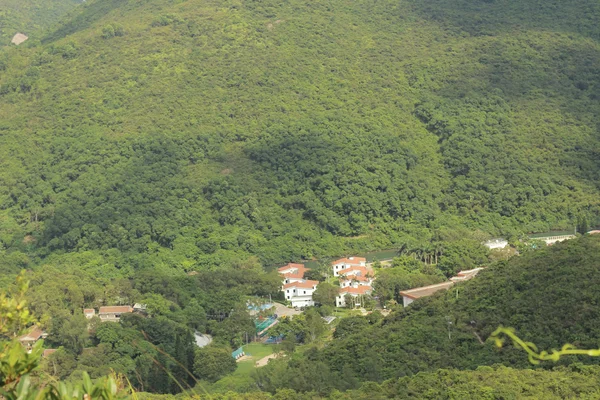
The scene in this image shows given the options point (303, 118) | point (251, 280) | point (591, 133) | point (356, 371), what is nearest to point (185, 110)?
point (303, 118)

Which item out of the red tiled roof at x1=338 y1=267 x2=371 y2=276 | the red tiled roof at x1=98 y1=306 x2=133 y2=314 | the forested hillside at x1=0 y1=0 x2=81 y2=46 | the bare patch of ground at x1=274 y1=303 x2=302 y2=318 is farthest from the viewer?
the forested hillside at x1=0 y1=0 x2=81 y2=46

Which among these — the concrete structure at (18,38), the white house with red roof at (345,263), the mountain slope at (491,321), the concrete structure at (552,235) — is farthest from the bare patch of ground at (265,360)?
the concrete structure at (18,38)

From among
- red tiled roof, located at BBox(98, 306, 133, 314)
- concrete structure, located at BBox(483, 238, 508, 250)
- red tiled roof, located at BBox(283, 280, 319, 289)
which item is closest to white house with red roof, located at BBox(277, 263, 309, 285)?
red tiled roof, located at BBox(283, 280, 319, 289)

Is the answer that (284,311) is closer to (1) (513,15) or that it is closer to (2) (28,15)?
(1) (513,15)

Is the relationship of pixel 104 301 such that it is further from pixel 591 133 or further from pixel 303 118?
pixel 591 133

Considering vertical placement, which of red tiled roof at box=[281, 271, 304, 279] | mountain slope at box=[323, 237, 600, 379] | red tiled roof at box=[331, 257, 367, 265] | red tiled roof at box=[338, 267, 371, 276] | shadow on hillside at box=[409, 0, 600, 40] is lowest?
shadow on hillside at box=[409, 0, 600, 40]

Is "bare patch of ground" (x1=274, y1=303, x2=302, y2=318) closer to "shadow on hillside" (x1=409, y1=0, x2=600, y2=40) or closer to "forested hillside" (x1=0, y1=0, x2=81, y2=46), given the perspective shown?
"shadow on hillside" (x1=409, y1=0, x2=600, y2=40)
